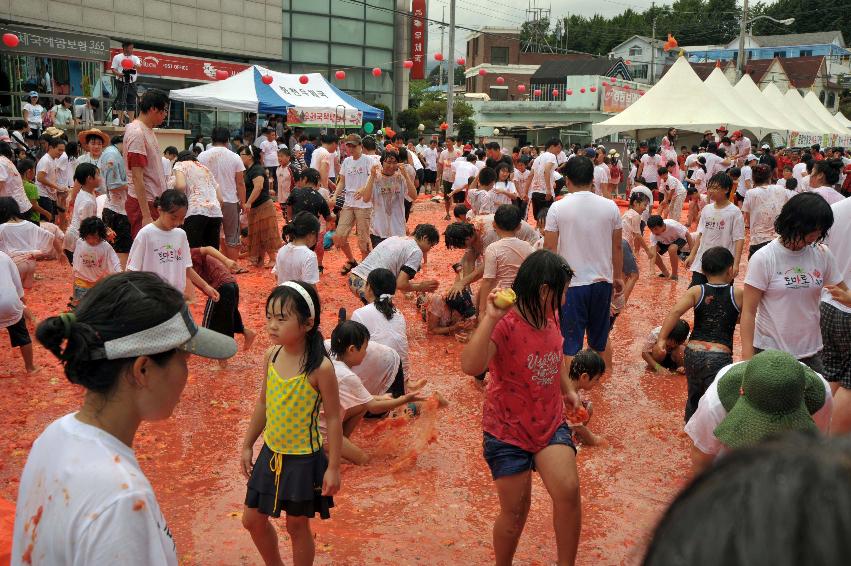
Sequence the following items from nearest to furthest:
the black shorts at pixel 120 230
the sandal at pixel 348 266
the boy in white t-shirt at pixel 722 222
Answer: the boy in white t-shirt at pixel 722 222, the black shorts at pixel 120 230, the sandal at pixel 348 266

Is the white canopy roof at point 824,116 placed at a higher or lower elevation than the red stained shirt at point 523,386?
higher

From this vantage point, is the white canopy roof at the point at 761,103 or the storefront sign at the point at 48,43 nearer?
the storefront sign at the point at 48,43

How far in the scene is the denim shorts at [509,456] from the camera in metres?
3.84

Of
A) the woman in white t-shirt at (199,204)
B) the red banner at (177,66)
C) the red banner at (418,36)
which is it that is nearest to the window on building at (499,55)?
the red banner at (418,36)

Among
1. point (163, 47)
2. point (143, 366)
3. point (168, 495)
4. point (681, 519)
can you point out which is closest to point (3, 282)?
point (168, 495)

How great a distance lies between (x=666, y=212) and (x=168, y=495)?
14315 millimetres

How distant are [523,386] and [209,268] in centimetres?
484

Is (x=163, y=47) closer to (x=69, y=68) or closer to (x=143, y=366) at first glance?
(x=69, y=68)

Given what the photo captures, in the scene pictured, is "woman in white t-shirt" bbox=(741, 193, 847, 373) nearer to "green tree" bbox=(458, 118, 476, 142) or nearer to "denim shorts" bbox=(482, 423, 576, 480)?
"denim shorts" bbox=(482, 423, 576, 480)

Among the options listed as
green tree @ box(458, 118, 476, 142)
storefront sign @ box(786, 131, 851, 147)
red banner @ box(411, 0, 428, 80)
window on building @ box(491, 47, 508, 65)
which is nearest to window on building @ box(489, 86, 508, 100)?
window on building @ box(491, 47, 508, 65)

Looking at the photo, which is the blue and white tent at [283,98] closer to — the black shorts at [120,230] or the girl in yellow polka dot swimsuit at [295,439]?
the black shorts at [120,230]

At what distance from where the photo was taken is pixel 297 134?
2612 centimetres

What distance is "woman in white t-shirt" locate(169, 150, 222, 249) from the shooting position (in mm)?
9047

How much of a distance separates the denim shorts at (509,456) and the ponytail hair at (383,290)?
2.76m
